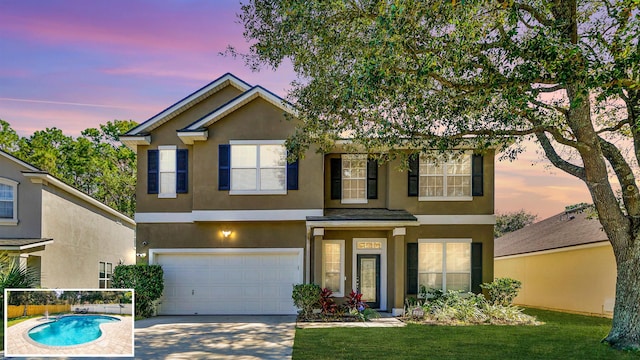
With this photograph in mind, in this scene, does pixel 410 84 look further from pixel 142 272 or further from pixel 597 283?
pixel 597 283

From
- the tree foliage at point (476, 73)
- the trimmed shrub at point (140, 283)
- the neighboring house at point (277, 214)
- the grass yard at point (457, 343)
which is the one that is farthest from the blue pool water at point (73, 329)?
the neighboring house at point (277, 214)

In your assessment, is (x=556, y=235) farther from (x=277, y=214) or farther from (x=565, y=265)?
(x=277, y=214)

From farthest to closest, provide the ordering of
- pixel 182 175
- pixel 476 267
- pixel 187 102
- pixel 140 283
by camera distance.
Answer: pixel 187 102 < pixel 182 175 < pixel 476 267 < pixel 140 283

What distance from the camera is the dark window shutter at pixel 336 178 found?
19344 mm

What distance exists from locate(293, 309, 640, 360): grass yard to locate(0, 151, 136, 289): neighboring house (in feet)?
36.3

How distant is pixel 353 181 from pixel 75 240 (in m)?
11.6

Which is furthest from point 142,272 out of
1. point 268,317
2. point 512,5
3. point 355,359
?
point 512,5

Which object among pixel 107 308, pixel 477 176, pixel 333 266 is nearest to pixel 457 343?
pixel 333 266

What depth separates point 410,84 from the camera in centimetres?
1082

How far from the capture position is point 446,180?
19.1 m

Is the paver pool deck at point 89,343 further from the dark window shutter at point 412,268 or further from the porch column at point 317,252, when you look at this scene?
the dark window shutter at point 412,268

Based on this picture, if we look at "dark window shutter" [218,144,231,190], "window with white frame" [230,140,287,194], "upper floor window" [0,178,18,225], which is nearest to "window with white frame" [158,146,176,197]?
"dark window shutter" [218,144,231,190]

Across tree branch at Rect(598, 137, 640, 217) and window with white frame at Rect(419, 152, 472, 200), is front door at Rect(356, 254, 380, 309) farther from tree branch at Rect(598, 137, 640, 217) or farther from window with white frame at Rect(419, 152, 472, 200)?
tree branch at Rect(598, 137, 640, 217)

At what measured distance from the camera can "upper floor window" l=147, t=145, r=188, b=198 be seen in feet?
62.1
